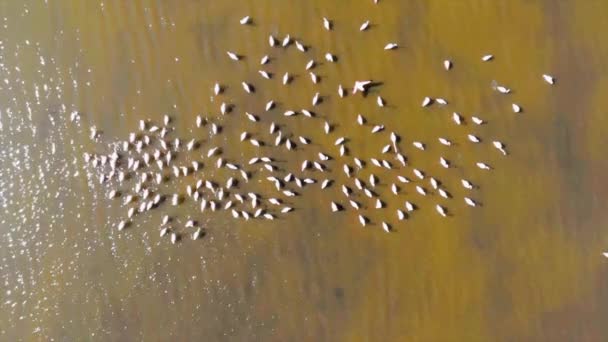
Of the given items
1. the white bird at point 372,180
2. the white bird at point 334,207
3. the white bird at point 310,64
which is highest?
the white bird at point 310,64

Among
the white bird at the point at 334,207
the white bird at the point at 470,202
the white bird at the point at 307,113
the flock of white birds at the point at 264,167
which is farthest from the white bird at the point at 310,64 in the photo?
the white bird at the point at 470,202

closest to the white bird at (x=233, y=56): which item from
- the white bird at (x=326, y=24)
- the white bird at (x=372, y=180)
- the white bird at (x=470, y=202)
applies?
the white bird at (x=326, y=24)

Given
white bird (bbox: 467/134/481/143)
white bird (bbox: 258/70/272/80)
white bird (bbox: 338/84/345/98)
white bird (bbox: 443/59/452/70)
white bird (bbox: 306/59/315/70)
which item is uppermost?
white bird (bbox: 306/59/315/70)

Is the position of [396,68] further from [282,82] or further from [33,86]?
[33,86]

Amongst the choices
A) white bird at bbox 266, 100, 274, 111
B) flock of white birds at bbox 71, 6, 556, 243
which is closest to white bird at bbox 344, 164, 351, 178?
flock of white birds at bbox 71, 6, 556, 243

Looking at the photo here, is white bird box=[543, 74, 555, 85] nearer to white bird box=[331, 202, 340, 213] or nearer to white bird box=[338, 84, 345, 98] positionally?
white bird box=[338, 84, 345, 98]

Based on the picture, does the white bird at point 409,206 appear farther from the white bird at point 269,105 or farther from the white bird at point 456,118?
the white bird at point 269,105

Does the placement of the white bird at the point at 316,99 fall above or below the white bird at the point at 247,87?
below
